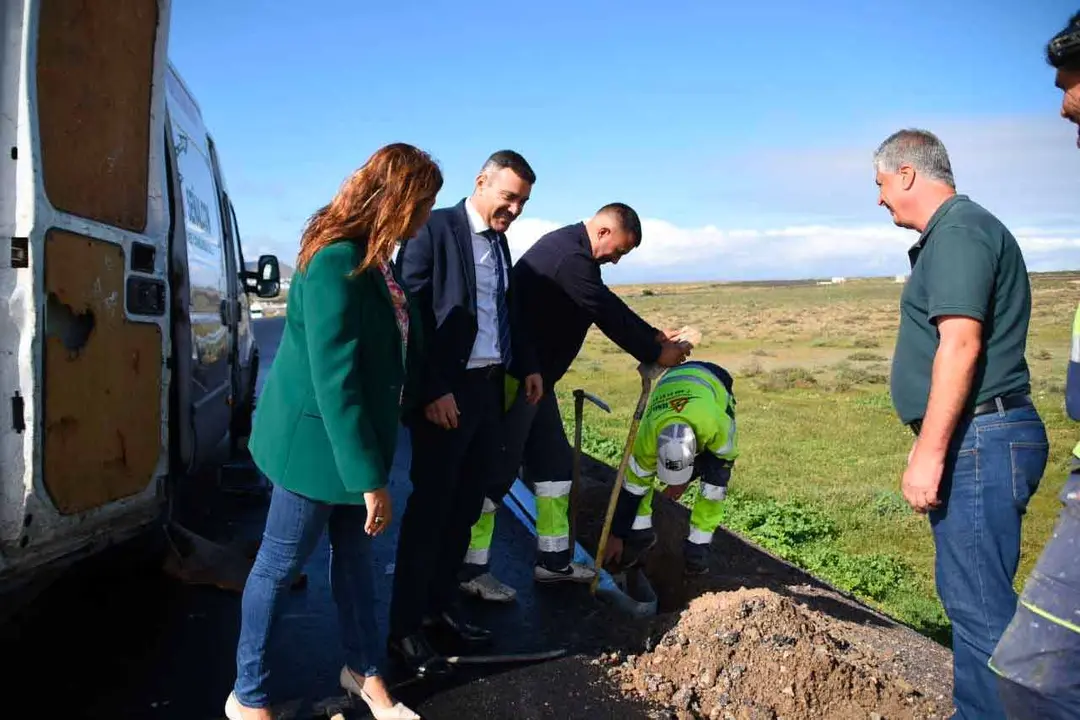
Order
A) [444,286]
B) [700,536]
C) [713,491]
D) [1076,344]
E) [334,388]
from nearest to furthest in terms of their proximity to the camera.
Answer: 1. [1076,344]
2. [334,388]
3. [444,286]
4. [713,491]
5. [700,536]

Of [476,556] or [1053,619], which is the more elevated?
[1053,619]

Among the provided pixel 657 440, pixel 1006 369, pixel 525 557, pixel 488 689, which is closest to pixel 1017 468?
pixel 1006 369

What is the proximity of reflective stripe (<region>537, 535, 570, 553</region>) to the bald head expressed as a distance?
5.15 feet

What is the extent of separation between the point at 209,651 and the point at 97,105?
2.32 m

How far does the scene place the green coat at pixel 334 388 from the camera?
2.94 m

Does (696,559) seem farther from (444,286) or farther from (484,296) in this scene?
(444,286)

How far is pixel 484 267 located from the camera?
4.13m

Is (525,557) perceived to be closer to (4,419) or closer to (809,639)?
(809,639)

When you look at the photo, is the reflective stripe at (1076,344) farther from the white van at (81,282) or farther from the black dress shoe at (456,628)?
the white van at (81,282)

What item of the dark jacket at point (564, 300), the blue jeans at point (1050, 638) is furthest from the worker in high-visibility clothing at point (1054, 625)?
the dark jacket at point (564, 300)

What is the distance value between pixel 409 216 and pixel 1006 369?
210 cm

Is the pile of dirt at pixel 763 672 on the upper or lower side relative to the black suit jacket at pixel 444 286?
lower

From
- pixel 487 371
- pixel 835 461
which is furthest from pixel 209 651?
pixel 835 461

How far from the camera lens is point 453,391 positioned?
4.05 meters
